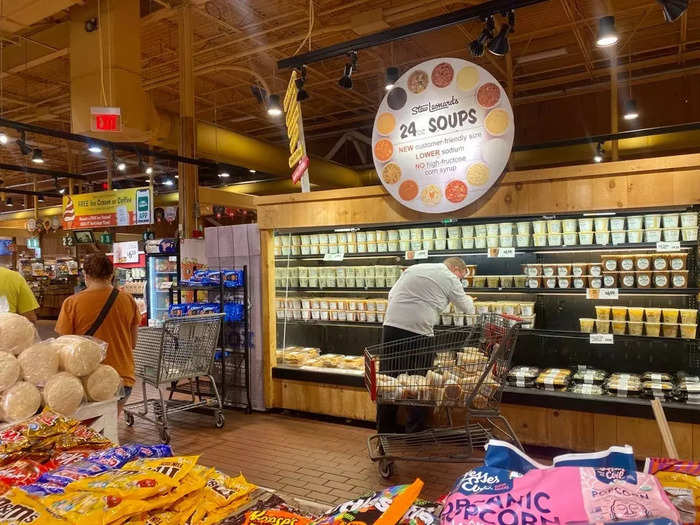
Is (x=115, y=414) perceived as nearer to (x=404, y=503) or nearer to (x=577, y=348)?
(x=404, y=503)

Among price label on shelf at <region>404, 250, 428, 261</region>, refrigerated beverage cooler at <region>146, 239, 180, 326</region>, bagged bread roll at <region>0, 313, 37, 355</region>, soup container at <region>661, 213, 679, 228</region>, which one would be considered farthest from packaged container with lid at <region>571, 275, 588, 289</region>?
refrigerated beverage cooler at <region>146, 239, 180, 326</region>

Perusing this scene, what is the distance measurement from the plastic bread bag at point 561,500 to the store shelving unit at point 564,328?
153 inches

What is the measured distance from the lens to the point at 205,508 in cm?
157

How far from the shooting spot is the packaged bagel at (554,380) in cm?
479

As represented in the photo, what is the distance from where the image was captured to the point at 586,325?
4.95 meters

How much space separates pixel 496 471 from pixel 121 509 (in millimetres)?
978

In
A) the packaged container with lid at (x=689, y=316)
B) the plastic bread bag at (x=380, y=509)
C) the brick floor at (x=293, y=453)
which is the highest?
the packaged container with lid at (x=689, y=316)

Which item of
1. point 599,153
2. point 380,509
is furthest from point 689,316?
point 599,153

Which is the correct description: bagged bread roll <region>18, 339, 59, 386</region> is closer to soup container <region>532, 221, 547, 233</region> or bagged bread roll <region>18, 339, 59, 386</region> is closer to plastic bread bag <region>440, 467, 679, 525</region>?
plastic bread bag <region>440, 467, 679, 525</region>

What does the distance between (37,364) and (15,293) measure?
8.81 ft

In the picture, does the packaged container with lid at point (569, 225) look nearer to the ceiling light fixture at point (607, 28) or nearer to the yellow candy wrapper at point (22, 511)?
the ceiling light fixture at point (607, 28)

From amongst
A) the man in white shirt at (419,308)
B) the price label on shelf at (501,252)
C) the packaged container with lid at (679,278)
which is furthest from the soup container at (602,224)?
the man in white shirt at (419,308)

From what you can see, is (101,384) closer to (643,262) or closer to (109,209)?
(643,262)

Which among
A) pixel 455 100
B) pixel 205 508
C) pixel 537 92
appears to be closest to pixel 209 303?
pixel 455 100
